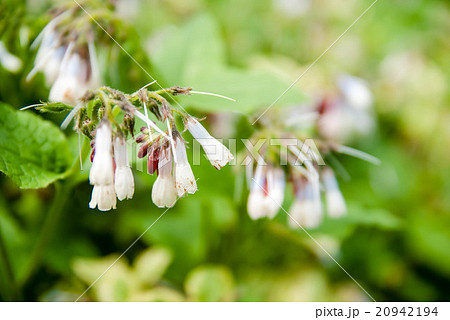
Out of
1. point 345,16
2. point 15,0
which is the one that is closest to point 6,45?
point 15,0

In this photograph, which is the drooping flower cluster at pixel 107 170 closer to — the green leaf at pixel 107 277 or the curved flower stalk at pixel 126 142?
the curved flower stalk at pixel 126 142

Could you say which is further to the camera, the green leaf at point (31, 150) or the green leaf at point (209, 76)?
the green leaf at point (209, 76)

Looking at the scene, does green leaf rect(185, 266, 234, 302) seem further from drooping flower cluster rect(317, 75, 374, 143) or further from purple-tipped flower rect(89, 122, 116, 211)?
drooping flower cluster rect(317, 75, 374, 143)

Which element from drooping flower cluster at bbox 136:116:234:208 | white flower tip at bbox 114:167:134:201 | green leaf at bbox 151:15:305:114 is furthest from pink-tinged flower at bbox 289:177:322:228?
white flower tip at bbox 114:167:134:201

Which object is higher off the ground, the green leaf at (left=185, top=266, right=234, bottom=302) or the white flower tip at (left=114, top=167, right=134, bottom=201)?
the white flower tip at (left=114, top=167, right=134, bottom=201)

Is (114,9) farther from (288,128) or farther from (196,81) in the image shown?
(288,128)

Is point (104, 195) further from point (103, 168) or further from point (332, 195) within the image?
point (332, 195)

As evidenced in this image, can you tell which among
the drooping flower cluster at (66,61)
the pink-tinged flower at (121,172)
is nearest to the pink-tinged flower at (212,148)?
the pink-tinged flower at (121,172)
